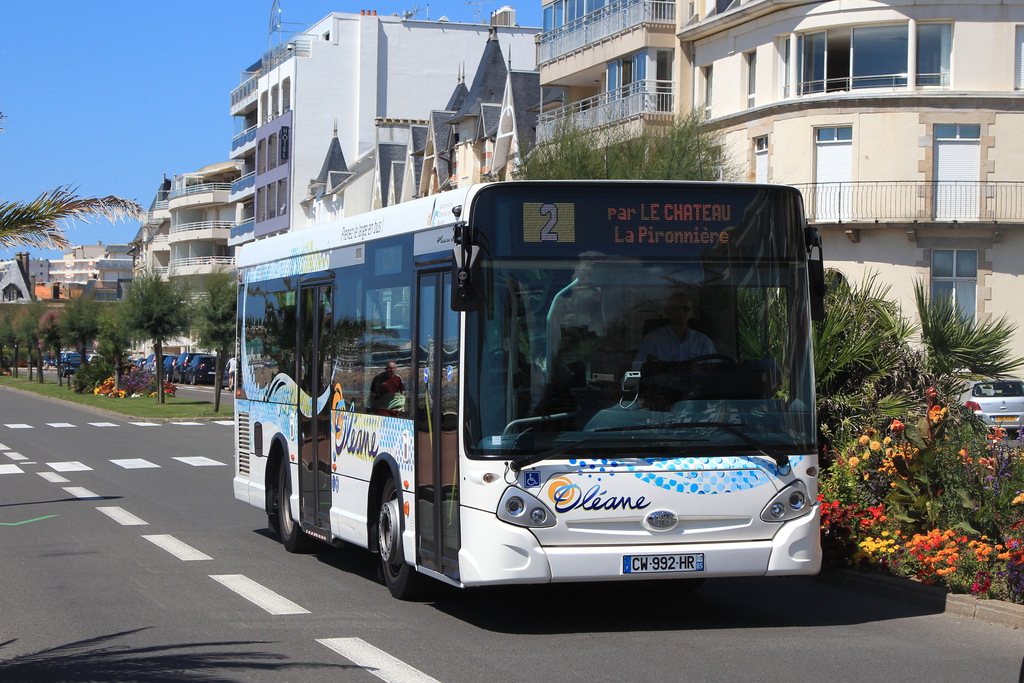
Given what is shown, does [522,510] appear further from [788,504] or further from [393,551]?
[393,551]

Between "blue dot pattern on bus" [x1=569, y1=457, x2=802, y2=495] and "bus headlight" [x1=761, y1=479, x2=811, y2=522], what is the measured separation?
0.42 feet

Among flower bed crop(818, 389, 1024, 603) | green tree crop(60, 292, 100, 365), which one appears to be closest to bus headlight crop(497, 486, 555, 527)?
flower bed crop(818, 389, 1024, 603)

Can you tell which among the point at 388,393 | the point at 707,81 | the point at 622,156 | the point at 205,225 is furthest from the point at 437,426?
the point at 205,225

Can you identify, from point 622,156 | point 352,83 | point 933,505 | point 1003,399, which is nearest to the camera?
point 933,505

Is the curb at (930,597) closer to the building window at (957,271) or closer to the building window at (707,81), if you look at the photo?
the building window at (957,271)

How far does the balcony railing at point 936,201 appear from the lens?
38688 millimetres

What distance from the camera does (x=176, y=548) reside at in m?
13.5

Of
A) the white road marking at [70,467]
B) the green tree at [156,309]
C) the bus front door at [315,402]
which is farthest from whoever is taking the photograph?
the green tree at [156,309]

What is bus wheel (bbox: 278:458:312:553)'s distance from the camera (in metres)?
13.2

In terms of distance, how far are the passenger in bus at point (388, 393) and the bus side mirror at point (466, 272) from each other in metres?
1.61

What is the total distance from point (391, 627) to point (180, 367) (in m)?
71.6

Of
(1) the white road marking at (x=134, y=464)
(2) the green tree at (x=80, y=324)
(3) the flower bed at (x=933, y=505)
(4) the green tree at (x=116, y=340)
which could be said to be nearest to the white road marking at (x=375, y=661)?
(3) the flower bed at (x=933, y=505)

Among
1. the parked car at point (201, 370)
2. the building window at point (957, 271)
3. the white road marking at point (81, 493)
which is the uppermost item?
the building window at point (957, 271)

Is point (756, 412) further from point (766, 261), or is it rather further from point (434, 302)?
point (434, 302)
